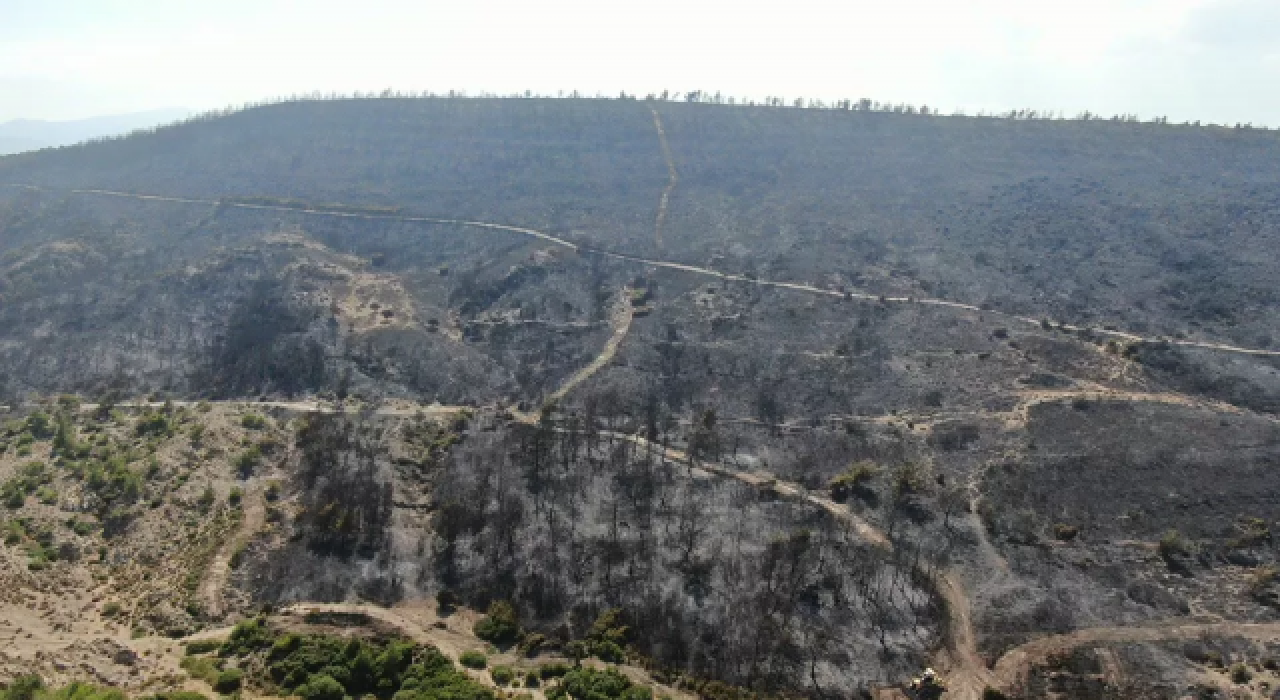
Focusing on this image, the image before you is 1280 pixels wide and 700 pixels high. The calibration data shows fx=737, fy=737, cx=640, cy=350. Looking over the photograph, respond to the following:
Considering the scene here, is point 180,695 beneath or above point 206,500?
above

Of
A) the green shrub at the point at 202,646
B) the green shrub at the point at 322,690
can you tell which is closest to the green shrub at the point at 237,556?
the green shrub at the point at 202,646

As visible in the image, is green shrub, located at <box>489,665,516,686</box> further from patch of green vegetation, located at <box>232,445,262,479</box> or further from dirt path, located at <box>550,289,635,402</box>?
dirt path, located at <box>550,289,635,402</box>

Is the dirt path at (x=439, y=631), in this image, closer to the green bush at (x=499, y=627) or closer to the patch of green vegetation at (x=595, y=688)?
the green bush at (x=499, y=627)

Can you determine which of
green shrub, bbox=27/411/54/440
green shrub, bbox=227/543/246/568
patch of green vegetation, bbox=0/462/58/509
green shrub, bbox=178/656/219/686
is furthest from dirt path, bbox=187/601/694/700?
green shrub, bbox=27/411/54/440

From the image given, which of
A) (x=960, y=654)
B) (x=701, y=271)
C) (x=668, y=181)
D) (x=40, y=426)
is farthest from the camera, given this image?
(x=668, y=181)

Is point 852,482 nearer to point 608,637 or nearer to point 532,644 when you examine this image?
point 608,637

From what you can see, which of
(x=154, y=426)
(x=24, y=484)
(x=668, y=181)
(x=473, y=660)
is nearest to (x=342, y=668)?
(x=473, y=660)
